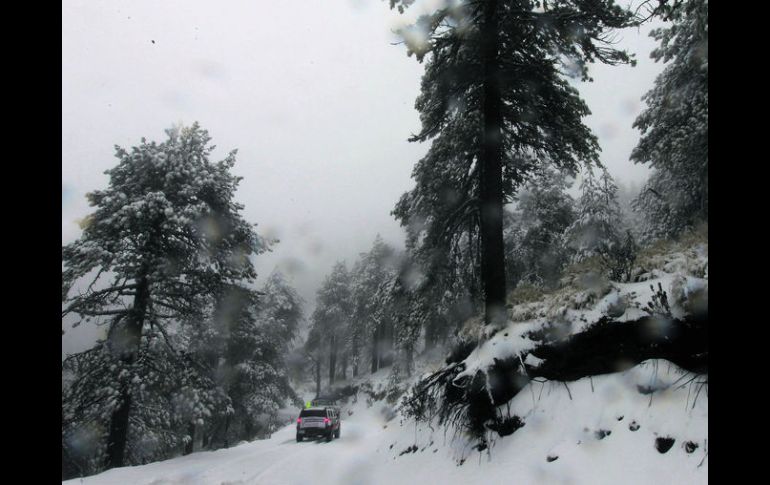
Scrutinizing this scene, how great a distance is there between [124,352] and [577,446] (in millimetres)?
13884

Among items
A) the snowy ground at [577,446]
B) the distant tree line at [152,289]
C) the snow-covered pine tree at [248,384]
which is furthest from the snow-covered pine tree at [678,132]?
the snow-covered pine tree at [248,384]

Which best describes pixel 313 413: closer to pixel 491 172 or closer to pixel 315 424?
pixel 315 424

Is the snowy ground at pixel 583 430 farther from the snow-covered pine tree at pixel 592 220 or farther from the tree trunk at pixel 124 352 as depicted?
the snow-covered pine tree at pixel 592 220

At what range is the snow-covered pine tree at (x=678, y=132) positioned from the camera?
42.7ft

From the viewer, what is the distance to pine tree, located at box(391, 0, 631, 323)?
9898 millimetres

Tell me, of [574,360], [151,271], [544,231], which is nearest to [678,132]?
[544,231]

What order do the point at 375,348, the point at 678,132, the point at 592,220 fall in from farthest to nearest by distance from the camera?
the point at 375,348 < the point at 592,220 < the point at 678,132

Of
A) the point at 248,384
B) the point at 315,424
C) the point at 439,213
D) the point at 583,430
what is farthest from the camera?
the point at 248,384

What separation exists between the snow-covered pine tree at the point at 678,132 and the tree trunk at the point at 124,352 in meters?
16.4

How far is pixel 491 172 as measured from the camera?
34.7ft

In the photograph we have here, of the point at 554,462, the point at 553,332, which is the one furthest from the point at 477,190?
the point at 554,462

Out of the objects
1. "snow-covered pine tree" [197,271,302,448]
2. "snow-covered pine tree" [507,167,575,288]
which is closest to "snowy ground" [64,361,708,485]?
"snow-covered pine tree" [507,167,575,288]
